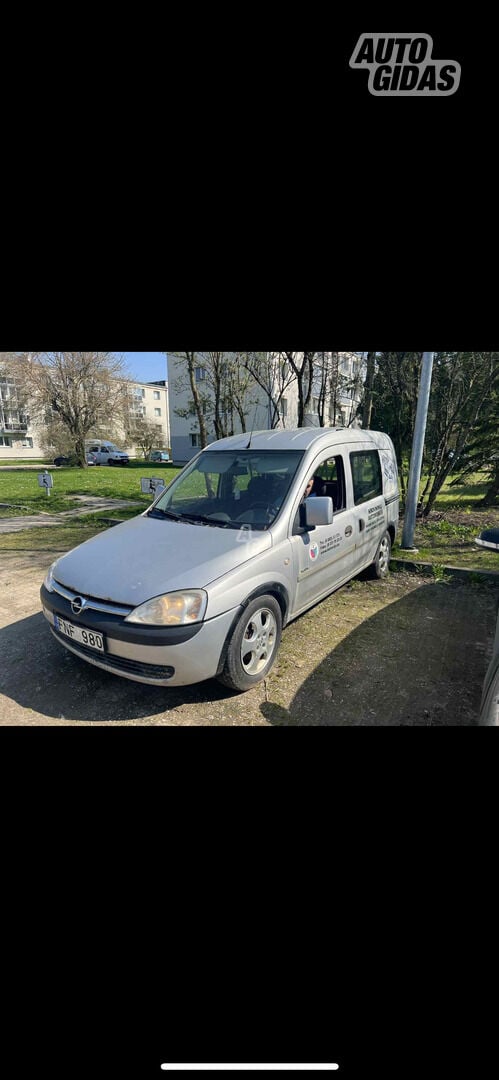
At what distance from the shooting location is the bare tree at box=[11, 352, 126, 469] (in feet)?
53.4

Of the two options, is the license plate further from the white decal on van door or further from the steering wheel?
the white decal on van door

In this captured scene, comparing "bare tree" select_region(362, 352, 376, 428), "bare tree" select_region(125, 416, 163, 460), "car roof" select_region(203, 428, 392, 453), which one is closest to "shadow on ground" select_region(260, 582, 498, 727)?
"car roof" select_region(203, 428, 392, 453)

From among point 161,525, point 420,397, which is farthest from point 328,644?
point 420,397

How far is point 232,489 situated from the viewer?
383 cm

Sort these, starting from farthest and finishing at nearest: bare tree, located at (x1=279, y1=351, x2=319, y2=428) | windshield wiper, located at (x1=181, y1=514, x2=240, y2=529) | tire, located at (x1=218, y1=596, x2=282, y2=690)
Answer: bare tree, located at (x1=279, y1=351, x2=319, y2=428) → windshield wiper, located at (x1=181, y1=514, x2=240, y2=529) → tire, located at (x1=218, y1=596, x2=282, y2=690)

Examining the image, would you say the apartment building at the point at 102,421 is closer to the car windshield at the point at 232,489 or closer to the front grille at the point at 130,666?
the car windshield at the point at 232,489

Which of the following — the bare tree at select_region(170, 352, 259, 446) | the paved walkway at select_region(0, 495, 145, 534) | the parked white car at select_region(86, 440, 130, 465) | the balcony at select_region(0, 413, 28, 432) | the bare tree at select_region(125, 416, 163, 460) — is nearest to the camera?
the paved walkway at select_region(0, 495, 145, 534)

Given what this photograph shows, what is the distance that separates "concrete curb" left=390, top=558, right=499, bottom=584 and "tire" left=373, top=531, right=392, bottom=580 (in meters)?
0.39

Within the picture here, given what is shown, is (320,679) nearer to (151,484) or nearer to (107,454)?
(151,484)

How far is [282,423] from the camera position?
1141cm

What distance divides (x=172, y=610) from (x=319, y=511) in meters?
1.38

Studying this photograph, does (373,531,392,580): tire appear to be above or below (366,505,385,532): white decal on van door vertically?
below

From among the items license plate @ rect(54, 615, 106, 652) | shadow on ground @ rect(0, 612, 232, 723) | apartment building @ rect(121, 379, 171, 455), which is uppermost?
apartment building @ rect(121, 379, 171, 455)

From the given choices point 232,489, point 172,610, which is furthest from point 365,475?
point 172,610
